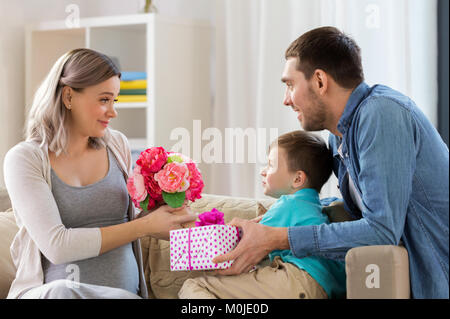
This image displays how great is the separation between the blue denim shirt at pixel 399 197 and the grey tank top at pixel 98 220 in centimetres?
55

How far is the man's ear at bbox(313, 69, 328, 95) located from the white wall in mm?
1819

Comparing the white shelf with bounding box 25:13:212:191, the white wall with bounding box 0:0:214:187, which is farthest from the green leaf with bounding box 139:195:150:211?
the white wall with bounding box 0:0:214:187

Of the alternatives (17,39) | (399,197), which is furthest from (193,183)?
(17,39)

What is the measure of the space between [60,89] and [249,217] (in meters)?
0.81

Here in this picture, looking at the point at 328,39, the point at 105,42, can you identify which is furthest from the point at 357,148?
the point at 105,42

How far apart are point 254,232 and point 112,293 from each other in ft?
1.41

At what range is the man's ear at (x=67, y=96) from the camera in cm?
185

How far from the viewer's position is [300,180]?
6.38 feet

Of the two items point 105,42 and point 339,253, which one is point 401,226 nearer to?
point 339,253

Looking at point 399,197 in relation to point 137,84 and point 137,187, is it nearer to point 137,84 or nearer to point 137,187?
point 137,187

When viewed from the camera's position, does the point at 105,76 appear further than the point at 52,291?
Yes

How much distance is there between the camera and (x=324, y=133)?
9.55ft

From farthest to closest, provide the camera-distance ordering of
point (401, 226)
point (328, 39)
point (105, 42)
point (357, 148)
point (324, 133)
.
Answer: point (105, 42) → point (324, 133) → point (328, 39) → point (357, 148) → point (401, 226)

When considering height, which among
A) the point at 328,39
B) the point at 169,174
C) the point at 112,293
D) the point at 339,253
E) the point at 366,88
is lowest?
the point at 112,293
